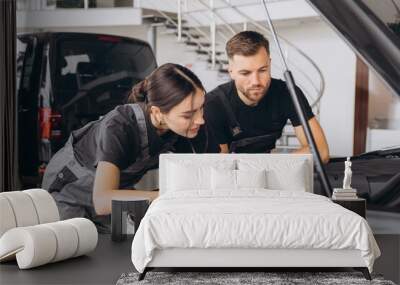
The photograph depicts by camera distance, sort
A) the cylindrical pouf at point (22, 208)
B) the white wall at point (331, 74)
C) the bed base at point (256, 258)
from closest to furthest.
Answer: the bed base at point (256, 258)
the cylindrical pouf at point (22, 208)
the white wall at point (331, 74)

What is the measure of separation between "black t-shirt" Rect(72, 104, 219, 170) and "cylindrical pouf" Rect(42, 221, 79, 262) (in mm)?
1656

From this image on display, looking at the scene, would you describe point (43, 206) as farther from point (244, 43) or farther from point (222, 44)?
point (244, 43)

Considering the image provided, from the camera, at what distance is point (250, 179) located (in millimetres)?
6551

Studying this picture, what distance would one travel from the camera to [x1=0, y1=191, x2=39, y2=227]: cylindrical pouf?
5.69 metres

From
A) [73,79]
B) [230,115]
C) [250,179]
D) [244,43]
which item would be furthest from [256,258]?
[73,79]

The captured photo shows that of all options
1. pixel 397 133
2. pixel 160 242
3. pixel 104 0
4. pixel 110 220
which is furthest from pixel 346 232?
pixel 104 0

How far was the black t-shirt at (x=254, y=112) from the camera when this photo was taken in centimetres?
727

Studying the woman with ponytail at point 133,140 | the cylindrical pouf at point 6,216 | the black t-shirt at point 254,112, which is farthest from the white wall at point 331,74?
the cylindrical pouf at point 6,216

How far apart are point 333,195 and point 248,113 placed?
127cm

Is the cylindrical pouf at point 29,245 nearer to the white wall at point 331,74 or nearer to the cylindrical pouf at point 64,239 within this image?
the cylindrical pouf at point 64,239

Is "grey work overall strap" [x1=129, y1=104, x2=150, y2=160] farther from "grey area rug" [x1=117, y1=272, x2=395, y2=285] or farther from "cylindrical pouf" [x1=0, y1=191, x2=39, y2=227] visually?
"grey area rug" [x1=117, y1=272, x2=395, y2=285]

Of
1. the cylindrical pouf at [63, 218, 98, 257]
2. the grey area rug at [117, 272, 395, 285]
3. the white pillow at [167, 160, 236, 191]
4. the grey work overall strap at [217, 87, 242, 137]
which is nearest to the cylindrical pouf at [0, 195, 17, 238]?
the cylindrical pouf at [63, 218, 98, 257]

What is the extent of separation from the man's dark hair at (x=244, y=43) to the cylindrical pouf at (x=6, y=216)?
2.91 m

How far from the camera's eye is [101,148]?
732cm
